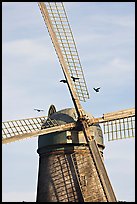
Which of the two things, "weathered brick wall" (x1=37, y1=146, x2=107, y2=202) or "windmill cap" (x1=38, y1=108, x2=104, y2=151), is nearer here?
"weathered brick wall" (x1=37, y1=146, x2=107, y2=202)

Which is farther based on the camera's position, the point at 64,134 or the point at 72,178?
the point at 64,134

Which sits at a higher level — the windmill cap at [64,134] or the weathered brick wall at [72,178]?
the windmill cap at [64,134]

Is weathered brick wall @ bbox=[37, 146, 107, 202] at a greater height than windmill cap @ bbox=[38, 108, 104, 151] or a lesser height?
lesser

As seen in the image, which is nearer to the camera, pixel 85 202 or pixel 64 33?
pixel 85 202

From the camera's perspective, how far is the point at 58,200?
14070 millimetres

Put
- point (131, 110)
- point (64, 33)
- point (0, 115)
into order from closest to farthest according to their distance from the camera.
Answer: point (0, 115), point (131, 110), point (64, 33)

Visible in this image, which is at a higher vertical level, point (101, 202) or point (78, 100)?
point (78, 100)

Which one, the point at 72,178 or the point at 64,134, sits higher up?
the point at 64,134

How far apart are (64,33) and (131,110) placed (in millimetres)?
3443

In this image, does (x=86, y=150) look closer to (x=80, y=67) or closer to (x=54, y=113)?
(x=54, y=113)

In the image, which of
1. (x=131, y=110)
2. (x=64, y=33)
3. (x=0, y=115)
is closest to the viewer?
(x=0, y=115)

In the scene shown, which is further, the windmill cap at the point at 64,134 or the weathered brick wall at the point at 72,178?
the windmill cap at the point at 64,134

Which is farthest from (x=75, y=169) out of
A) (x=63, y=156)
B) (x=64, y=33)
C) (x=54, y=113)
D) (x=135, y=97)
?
(x=64, y=33)

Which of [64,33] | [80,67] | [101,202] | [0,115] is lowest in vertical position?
[101,202]
